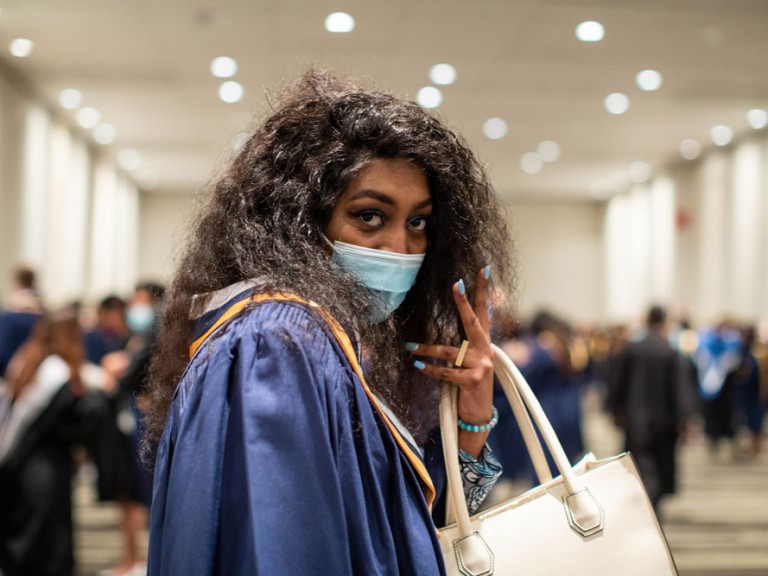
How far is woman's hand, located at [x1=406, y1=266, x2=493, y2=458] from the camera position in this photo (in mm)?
1443

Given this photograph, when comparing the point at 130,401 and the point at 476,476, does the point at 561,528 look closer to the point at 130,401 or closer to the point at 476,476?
the point at 476,476

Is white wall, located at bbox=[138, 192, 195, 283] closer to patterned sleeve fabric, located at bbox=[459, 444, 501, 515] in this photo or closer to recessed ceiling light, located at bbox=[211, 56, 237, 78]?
recessed ceiling light, located at bbox=[211, 56, 237, 78]

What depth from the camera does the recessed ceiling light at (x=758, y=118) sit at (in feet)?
34.2

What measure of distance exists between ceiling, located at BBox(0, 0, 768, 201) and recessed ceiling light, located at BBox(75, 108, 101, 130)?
0.45ft

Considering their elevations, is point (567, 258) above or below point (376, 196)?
above

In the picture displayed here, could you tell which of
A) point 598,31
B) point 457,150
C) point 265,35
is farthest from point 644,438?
point 457,150

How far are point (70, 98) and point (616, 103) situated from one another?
7052 millimetres

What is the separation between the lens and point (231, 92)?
9.49 meters

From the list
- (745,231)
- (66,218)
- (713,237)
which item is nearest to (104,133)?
(66,218)

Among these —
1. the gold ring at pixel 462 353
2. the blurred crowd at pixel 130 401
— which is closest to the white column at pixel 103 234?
the blurred crowd at pixel 130 401

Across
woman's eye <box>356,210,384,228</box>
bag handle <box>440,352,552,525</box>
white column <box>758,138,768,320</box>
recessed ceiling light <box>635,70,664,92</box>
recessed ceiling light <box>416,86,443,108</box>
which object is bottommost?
bag handle <box>440,352,552,525</box>

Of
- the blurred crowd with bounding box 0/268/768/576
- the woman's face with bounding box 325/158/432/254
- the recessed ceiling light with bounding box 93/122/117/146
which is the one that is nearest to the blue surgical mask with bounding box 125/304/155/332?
the blurred crowd with bounding box 0/268/768/576

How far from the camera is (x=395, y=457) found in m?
1.20

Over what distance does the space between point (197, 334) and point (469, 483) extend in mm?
594
